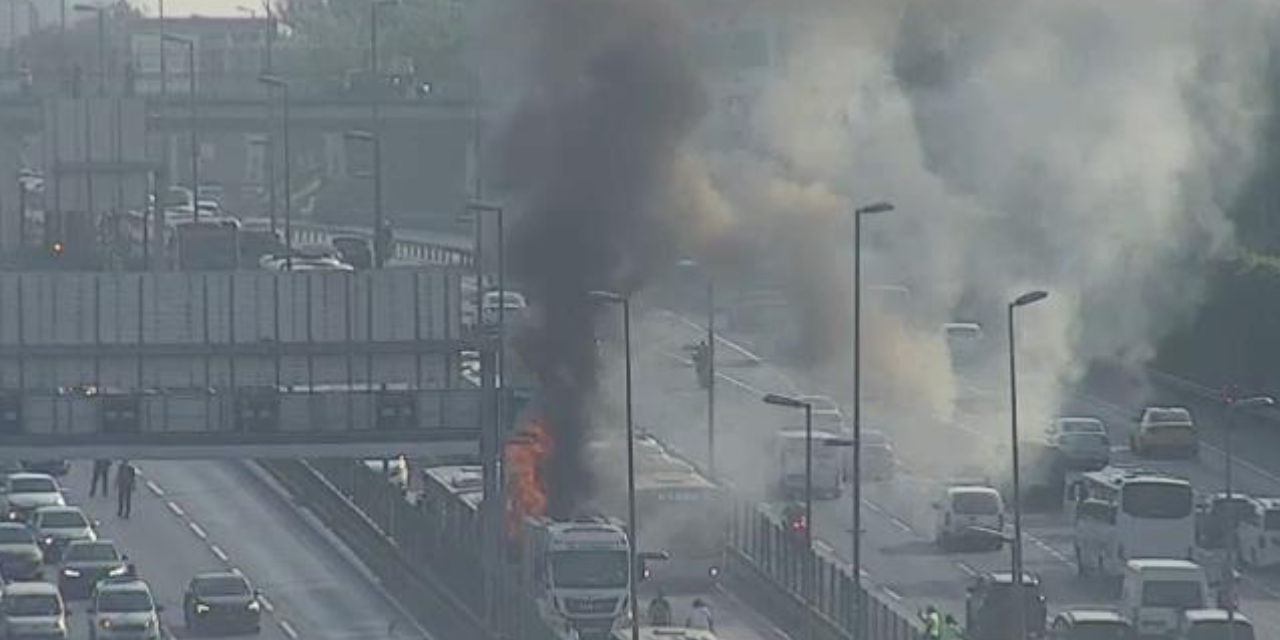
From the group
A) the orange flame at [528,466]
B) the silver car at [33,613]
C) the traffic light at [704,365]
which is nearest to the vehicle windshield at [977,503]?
the orange flame at [528,466]

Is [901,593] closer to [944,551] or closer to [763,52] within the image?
[944,551]

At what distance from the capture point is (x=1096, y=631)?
73.5 m

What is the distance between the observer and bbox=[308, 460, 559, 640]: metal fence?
75812 mm

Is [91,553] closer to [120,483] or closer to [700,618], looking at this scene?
[120,483]

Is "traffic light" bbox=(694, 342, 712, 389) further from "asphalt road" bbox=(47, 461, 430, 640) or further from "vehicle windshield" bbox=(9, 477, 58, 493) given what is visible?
"vehicle windshield" bbox=(9, 477, 58, 493)

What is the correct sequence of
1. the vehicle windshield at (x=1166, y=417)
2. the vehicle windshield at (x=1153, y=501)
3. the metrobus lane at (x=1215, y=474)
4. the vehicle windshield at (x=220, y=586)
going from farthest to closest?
1. the vehicle windshield at (x=1166, y=417)
2. the metrobus lane at (x=1215, y=474)
3. the vehicle windshield at (x=1153, y=501)
4. the vehicle windshield at (x=220, y=586)

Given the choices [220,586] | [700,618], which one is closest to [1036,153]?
[220,586]

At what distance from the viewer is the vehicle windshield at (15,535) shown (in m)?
87.2

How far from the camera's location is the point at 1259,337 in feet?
364

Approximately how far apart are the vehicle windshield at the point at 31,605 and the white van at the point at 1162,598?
1900 cm

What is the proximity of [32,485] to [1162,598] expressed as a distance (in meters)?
31.0

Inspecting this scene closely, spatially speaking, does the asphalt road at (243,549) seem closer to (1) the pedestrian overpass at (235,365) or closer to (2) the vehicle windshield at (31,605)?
(2) the vehicle windshield at (31,605)

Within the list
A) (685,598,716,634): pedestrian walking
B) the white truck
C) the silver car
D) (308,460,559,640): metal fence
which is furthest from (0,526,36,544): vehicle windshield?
(685,598,716,634): pedestrian walking

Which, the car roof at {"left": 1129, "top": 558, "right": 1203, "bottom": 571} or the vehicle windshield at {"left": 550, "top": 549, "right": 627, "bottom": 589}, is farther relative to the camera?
the car roof at {"left": 1129, "top": 558, "right": 1203, "bottom": 571}
